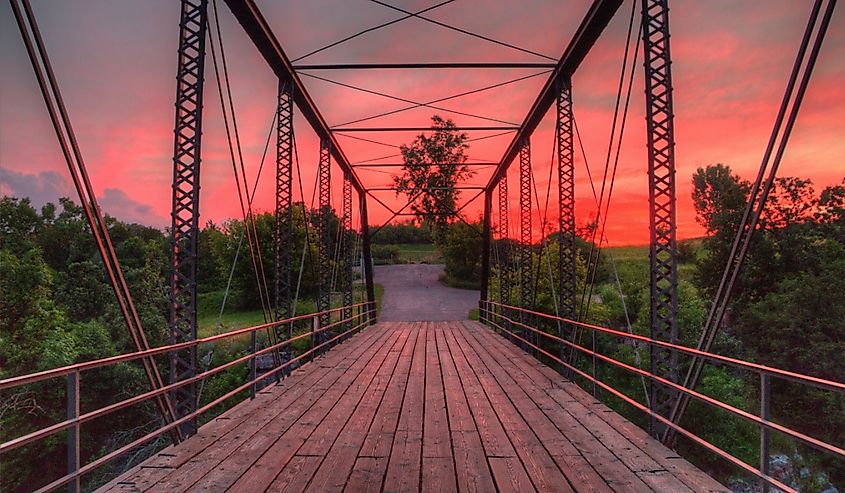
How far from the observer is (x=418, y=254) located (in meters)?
82.8

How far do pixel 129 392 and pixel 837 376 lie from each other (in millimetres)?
35942

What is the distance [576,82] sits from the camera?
420 inches

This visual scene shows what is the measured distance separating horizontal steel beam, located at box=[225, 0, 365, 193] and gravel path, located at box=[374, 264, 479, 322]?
95.7ft

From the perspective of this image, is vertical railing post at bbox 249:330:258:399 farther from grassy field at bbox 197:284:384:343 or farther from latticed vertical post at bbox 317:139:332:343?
grassy field at bbox 197:284:384:343

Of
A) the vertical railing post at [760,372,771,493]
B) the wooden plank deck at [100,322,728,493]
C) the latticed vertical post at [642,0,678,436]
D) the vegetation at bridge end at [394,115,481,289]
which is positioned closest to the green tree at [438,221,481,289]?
the vegetation at bridge end at [394,115,481,289]

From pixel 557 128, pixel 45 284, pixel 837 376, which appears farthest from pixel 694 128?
pixel 45 284

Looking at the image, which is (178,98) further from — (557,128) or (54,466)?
(54,466)

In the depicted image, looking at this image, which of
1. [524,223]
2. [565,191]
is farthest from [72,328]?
[565,191]

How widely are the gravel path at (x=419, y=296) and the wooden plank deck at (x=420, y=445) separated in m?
33.0

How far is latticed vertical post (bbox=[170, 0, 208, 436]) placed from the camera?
591cm

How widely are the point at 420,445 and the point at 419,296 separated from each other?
156 ft

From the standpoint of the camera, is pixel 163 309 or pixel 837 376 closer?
pixel 837 376

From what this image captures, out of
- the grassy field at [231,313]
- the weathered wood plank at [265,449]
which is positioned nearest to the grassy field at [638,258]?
the grassy field at [231,313]

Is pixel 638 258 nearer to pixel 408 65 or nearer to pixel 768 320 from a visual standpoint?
pixel 768 320
